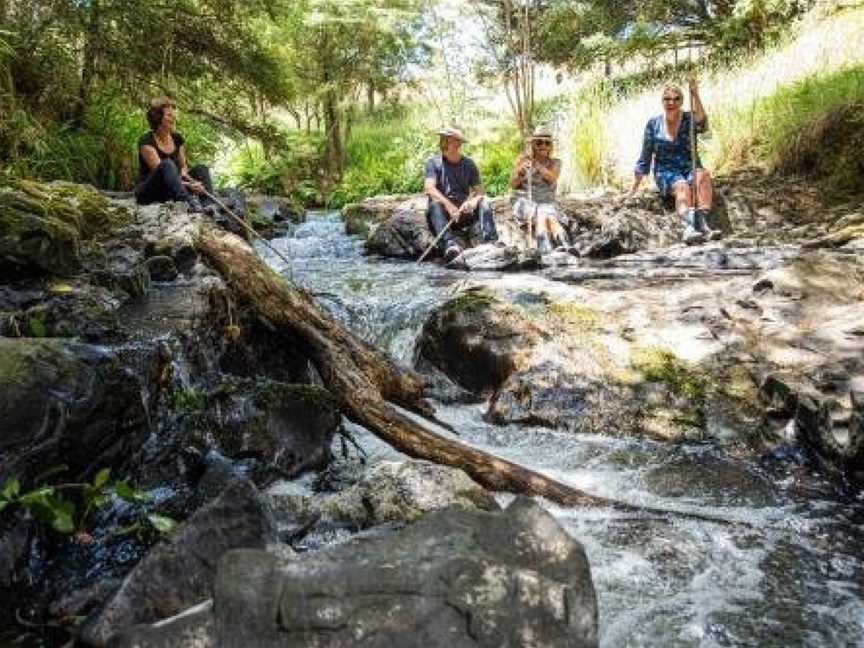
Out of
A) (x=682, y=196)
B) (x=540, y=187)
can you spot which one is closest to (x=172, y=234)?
(x=540, y=187)

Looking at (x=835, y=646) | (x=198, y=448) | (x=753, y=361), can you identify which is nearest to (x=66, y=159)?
(x=198, y=448)

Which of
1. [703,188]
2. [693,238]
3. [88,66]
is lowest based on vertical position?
[693,238]

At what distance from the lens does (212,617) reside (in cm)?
163

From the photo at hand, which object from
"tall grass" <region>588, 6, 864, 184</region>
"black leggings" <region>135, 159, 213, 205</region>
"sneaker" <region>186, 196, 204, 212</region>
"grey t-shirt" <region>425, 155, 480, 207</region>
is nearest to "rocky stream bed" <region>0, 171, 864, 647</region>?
"sneaker" <region>186, 196, 204, 212</region>

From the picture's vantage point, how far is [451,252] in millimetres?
8062

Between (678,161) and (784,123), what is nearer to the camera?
(678,161)

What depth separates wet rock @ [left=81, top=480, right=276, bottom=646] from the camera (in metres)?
2.02

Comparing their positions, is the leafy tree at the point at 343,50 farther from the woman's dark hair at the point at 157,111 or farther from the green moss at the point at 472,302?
the green moss at the point at 472,302

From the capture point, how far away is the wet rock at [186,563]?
79.4 inches

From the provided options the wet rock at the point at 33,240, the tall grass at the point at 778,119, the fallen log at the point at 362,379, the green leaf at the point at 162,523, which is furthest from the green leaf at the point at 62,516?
the tall grass at the point at 778,119

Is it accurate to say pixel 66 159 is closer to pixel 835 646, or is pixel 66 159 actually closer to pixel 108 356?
pixel 108 356

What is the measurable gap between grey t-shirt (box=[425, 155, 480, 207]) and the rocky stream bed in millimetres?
2626

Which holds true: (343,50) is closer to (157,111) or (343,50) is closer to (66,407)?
(157,111)

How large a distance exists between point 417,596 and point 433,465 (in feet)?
4.82
